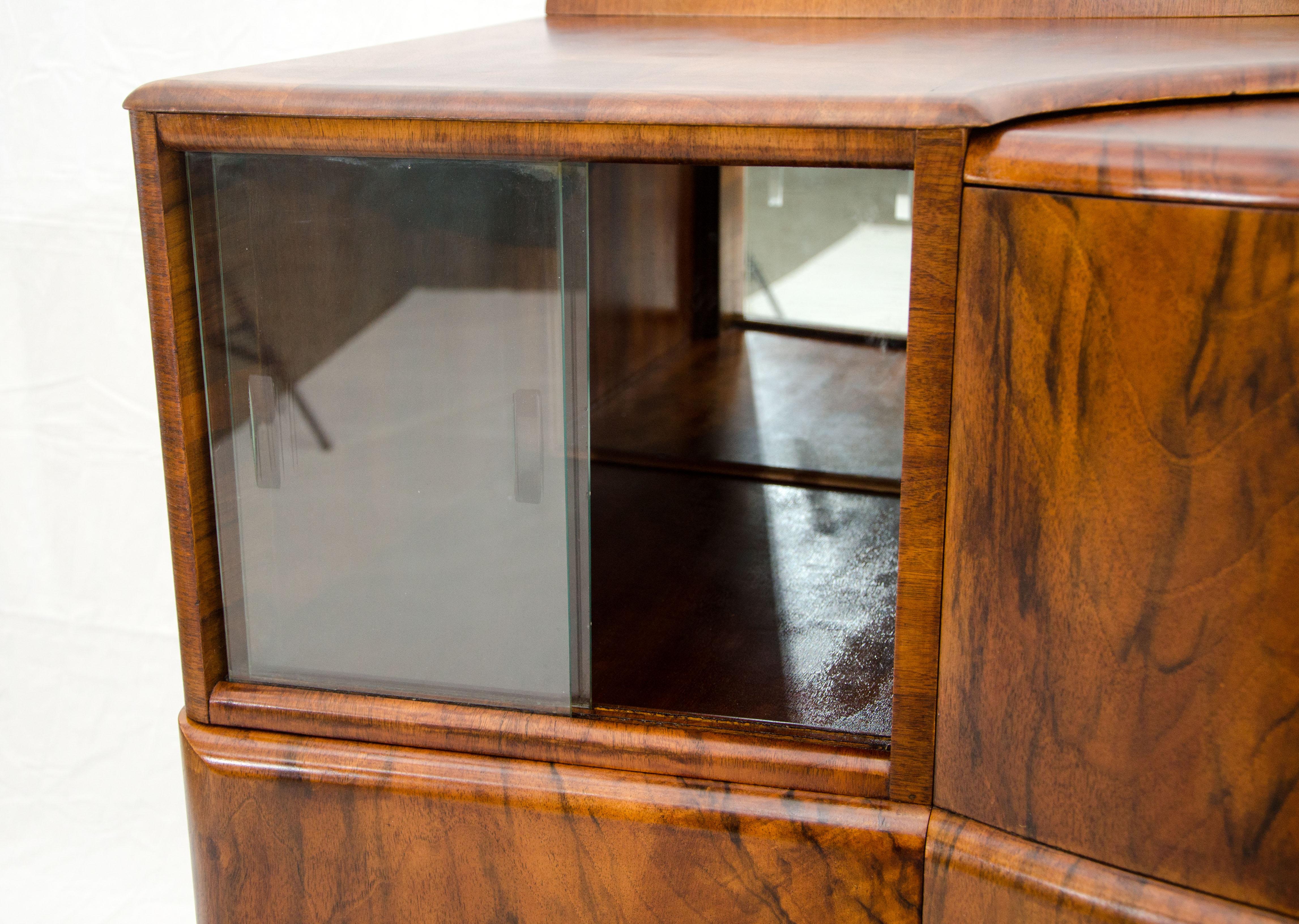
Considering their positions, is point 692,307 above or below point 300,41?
below

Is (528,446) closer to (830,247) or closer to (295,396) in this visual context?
(295,396)

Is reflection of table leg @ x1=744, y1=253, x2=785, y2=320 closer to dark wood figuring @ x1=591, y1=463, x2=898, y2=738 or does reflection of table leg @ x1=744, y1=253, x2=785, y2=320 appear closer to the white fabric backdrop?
dark wood figuring @ x1=591, y1=463, x2=898, y2=738

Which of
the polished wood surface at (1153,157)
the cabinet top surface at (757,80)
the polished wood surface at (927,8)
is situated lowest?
the polished wood surface at (1153,157)

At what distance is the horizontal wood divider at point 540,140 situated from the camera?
50cm

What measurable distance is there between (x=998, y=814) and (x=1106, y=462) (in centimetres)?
16

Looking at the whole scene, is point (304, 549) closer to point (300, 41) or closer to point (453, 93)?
point (453, 93)

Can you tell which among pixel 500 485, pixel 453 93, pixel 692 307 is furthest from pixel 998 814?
pixel 692 307

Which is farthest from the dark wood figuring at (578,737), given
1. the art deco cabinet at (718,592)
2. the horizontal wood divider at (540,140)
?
the horizontal wood divider at (540,140)

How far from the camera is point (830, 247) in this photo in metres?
0.99

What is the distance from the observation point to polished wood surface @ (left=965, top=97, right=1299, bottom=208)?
446 mm

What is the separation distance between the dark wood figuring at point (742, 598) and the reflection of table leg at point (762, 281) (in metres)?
0.15

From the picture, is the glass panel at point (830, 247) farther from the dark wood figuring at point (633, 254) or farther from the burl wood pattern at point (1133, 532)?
the burl wood pattern at point (1133, 532)

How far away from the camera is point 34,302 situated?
119cm

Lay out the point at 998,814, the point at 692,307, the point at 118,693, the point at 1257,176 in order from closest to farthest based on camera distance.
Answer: the point at 1257,176, the point at 998,814, the point at 692,307, the point at 118,693
